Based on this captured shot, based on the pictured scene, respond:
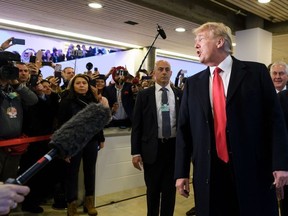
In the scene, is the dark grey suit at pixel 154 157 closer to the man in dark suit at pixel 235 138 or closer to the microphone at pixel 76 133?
the man in dark suit at pixel 235 138

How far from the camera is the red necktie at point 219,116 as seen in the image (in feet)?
5.74

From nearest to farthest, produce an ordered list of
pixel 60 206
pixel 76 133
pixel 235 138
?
pixel 76 133 → pixel 235 138 → pixel 60 206

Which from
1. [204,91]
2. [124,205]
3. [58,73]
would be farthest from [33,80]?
[204,91]

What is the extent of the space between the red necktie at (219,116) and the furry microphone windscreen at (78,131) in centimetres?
81

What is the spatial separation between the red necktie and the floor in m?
1.90

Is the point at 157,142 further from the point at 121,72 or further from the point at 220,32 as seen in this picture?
the point at 121,72

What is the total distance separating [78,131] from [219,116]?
97cm

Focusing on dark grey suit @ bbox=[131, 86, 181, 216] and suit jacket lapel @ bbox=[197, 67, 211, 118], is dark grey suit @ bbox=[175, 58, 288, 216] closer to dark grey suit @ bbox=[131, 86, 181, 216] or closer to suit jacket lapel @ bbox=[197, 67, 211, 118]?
suit jacket lapel @ bbox=[197, 67, 211, 118]

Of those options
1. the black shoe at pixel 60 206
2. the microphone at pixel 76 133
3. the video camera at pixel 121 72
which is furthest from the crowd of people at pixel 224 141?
the video camera at pixel 121 72

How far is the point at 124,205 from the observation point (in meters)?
3.70

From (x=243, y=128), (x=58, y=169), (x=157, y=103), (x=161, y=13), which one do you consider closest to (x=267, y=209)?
(x=243, y=128)

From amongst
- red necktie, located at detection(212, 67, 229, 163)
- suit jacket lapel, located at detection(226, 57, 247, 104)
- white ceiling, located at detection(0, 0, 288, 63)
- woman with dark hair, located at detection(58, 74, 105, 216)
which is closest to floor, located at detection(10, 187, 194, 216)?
woman with dark hair, located at detection(58, 74, 105, 216)

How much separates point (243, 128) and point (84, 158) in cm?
203

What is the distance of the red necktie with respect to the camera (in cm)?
175
